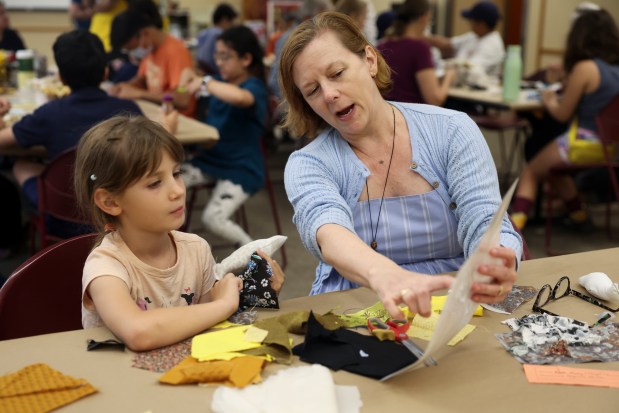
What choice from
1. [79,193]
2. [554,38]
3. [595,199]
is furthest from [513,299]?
[554,38]

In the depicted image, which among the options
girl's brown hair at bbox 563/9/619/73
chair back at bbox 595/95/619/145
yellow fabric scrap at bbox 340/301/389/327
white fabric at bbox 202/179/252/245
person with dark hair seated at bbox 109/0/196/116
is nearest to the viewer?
yellow fabric scrap at bbox 340/301/389/327

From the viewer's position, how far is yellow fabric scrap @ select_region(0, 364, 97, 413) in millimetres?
1048

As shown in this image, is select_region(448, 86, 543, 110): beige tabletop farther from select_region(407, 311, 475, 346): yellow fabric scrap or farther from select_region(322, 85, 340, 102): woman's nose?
select_region(407, 311, 475, 346): yellow fabric scrap

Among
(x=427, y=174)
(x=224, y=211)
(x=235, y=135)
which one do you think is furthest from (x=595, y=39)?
(x=427, y=174)

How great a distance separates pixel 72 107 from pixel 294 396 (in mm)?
2141

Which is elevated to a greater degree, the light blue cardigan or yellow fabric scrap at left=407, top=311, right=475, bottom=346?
the light blue cardigan

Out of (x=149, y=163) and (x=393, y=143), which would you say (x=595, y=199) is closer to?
(x=393, y=143)

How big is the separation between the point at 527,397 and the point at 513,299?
0.39 m

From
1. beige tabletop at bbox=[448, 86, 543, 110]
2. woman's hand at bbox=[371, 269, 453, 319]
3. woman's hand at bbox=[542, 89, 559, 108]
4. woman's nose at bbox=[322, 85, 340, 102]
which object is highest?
woman's nose at bbox=[322, 85, 340, 102]

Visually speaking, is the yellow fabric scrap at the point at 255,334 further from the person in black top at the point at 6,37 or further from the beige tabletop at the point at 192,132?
the person in black top at the point at 6,37

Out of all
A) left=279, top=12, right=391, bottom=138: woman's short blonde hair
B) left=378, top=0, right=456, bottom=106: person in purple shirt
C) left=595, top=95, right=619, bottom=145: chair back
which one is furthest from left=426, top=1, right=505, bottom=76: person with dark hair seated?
left=279, top=12, right=391, bottom=138: woman's short blonde hair

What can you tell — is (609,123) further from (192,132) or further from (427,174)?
(427,174)

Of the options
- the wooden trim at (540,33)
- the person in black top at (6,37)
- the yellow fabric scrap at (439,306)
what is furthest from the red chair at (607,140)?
the wooden trim at (540,33)

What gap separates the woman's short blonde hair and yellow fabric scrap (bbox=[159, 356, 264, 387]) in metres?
0.83
